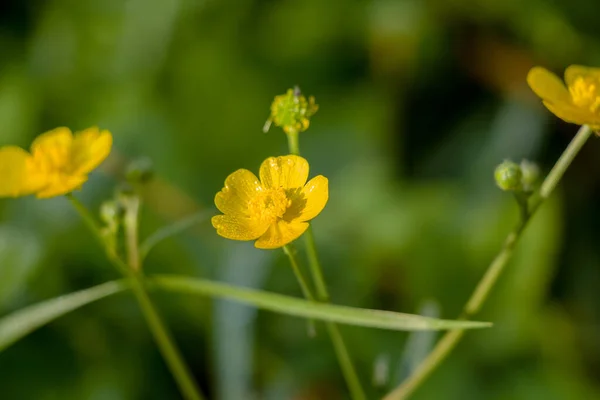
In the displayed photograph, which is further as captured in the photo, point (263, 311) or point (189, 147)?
point (189, 147)

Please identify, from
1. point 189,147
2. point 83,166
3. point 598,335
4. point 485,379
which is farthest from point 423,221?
point 83,166

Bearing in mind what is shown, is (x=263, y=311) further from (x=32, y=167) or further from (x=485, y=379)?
(x=32, y=167)

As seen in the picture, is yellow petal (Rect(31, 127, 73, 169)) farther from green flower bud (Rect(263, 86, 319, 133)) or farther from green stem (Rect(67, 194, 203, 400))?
green flower bud (Rect(263, 86, 319, 133))

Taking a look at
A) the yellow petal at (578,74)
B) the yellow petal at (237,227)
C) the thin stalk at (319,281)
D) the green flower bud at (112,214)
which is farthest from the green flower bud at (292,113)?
the yellow petal at (578,74)

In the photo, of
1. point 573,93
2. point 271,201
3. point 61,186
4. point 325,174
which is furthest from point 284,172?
point 325,174

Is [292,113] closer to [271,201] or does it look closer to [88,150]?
[271,201]

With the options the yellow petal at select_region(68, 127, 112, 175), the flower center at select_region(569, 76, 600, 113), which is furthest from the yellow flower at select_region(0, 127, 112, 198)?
the flower center at select_region(569, 76, 600, 113)
